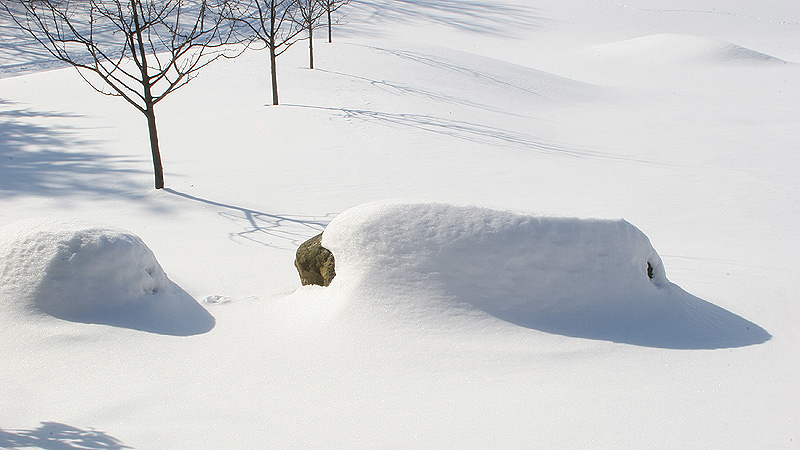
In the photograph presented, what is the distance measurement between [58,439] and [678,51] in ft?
100

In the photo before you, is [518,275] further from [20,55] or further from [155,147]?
[20,55]

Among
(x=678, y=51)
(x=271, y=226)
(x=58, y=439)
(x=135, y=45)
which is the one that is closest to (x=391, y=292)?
(x=58, y=439)

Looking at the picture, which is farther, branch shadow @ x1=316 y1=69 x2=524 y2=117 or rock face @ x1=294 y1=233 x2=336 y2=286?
branch shadow @ x1=316 y1=69 x2=524 y2=117

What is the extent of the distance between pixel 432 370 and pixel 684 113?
16.2 meters

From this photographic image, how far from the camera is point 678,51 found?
28.3 metres

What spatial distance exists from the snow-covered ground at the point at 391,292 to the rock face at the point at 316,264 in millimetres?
166

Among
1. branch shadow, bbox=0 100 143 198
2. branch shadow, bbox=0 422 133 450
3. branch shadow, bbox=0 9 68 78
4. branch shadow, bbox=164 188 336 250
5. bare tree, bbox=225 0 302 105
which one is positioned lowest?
branch shadow, bbox=164 188 336 250

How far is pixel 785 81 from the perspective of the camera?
76.2 feet

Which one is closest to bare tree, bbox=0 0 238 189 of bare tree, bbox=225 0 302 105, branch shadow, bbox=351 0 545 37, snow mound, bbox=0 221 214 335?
bare tree, bbox=225 0 302 105

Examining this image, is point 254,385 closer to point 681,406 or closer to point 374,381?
point 374,381

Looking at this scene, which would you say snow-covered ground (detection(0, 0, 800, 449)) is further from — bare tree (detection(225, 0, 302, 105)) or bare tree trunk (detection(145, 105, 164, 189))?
bare tree (detection(225, 0, 302, 105))

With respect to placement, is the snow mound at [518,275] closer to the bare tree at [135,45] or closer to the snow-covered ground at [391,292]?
the snow-covered ground at [391,292]

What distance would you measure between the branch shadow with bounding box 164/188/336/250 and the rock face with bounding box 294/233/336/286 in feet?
6.08

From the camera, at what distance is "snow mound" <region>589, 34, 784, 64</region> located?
27391mm
